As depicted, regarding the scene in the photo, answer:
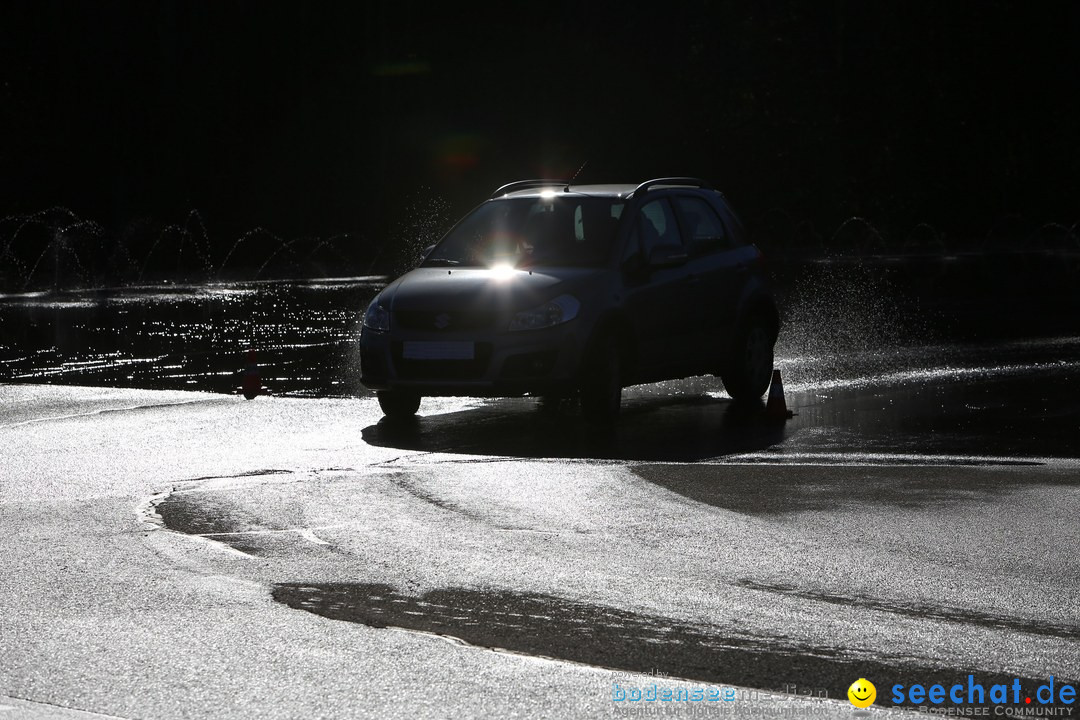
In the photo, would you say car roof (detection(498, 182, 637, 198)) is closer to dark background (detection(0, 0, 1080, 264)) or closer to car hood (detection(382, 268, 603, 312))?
car hood (detection(382, 268, 603, 312))

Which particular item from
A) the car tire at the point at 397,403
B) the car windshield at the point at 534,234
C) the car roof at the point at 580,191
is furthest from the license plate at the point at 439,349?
the car roof at the point at 580,191

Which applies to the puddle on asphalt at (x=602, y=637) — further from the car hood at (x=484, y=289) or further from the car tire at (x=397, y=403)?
the car tire at (x=397, y=403)

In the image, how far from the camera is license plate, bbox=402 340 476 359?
13.4 m

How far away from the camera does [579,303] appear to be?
13547mm

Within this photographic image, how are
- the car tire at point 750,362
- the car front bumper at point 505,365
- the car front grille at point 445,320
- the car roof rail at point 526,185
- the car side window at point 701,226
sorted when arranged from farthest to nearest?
the car roof rail at point 526,185, the car tire at point 750,362, the car side window at point 701,226, the car front grille at point 445,320, the car front bumper at point 505,365

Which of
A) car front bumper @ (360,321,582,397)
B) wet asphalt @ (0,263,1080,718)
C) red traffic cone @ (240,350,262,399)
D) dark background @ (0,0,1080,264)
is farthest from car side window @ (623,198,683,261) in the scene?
dark background @ (0,0,1080,264)

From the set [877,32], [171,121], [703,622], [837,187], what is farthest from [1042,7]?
[703,622]

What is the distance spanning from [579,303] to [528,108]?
39078mm

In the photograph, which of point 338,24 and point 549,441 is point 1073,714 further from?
point 338,24

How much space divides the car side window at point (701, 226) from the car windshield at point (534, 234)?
635 millimetres

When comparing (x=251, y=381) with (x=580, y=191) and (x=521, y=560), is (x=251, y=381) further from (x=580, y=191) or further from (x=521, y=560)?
(x=521, y=560)

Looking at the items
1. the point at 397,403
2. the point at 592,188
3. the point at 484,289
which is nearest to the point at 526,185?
the point at 592,188

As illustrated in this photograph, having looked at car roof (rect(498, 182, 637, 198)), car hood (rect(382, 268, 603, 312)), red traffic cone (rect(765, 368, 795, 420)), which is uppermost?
car roof (rect(498, 182, 637, 198))

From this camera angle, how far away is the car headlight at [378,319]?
13.8 m
